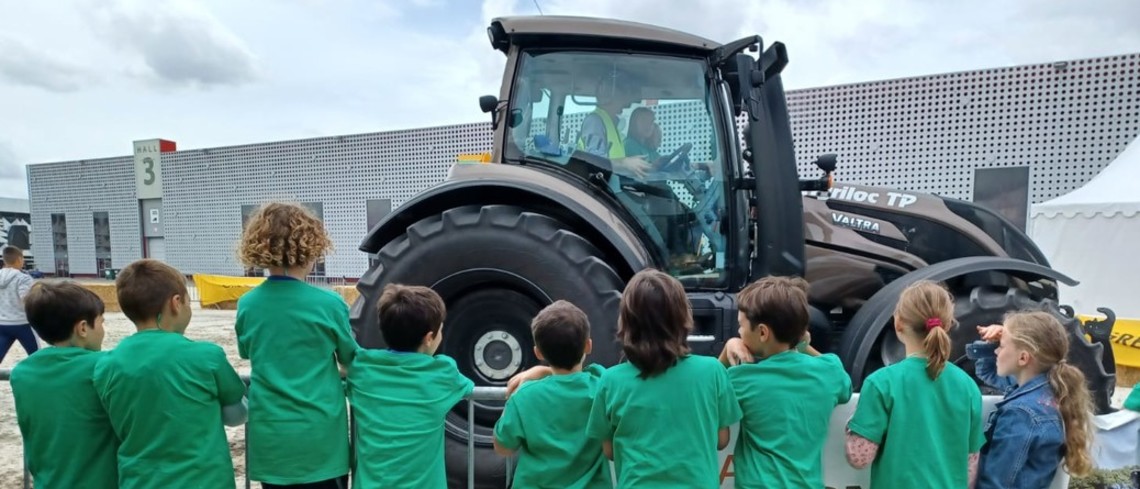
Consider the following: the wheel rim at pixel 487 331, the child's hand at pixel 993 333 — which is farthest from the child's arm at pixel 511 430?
the child's hand at pixel 993 333

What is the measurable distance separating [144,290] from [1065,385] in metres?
3.05

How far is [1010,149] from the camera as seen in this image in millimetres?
12977

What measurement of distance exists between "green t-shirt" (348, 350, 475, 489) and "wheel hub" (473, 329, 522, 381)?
912 millimetres

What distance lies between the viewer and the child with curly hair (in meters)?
1.98

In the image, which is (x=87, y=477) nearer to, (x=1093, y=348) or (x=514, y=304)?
(x=514, y=304)

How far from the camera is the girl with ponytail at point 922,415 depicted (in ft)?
6.15

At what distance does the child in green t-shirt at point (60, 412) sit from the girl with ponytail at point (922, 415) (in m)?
2.53

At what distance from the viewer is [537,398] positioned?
1.90 m

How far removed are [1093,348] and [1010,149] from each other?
12.3m

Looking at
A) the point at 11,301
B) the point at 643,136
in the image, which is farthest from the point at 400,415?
the point at 11,301

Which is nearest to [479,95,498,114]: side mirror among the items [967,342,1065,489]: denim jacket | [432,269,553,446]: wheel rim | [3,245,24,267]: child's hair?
[432,269,553,446]: wheel rim

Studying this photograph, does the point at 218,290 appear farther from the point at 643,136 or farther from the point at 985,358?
the point at 985,358

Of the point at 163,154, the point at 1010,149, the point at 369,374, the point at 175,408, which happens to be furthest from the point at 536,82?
the point at 163,154

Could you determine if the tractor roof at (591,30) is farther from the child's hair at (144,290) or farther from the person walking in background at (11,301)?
the person walking in background at (11,301)
